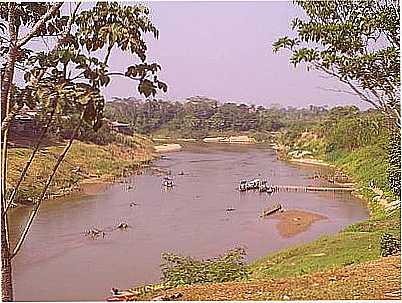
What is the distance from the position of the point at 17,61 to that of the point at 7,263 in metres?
0.82

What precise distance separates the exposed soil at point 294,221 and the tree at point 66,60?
7476 mm

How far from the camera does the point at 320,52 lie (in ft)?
11.6

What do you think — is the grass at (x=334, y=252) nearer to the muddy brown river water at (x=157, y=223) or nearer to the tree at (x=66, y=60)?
the muddy brown river water at (x=157, y=223)

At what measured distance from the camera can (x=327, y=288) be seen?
3373 mm

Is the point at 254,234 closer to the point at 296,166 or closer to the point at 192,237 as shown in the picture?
the point at 192,237

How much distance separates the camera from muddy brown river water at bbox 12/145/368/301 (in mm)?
7527

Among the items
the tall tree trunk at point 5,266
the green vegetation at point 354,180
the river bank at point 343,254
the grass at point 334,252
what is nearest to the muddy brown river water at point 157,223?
the river bank at point 343,254

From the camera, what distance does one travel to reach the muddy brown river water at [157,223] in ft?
24.7

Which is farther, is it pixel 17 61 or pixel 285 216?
pixel 285 216

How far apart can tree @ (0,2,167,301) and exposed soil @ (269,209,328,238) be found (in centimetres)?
748

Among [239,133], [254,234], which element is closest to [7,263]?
[254,234]

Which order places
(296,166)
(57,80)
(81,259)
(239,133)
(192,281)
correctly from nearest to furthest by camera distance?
(57,80) < (192,281) < (81,259) < (239,133) < (296,166)

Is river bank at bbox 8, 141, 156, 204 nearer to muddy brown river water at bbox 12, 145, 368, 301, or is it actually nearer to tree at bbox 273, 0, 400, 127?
muddy brown river water at bbox 12, 145, 368, 301

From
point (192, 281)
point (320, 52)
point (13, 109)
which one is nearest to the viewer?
point (13, 109)
